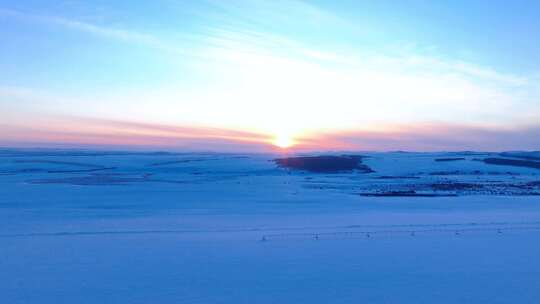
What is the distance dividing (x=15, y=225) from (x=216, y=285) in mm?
7243

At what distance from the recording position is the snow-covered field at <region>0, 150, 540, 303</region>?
277 inches

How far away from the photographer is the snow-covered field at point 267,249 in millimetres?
7043

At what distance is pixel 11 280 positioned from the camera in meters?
7.51

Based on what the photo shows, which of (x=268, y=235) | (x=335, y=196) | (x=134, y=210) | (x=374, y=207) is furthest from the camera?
(x=335, y=196)

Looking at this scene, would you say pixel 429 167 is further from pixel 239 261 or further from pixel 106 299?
pixel 106 299

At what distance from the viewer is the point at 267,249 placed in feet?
31.8

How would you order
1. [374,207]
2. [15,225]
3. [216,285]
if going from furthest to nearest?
[374,207]
[15,225]
[216,285]

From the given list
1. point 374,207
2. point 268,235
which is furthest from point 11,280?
point 374,207

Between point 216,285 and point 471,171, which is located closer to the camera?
point 216,285

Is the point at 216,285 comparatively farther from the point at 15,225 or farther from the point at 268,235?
the point at 15,225

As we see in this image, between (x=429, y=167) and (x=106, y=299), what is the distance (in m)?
35.6

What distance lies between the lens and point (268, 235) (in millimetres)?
11117

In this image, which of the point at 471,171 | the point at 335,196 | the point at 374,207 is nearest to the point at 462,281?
the point at 374,207

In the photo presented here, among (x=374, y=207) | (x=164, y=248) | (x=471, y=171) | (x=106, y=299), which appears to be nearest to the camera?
(x=106, y=299)
